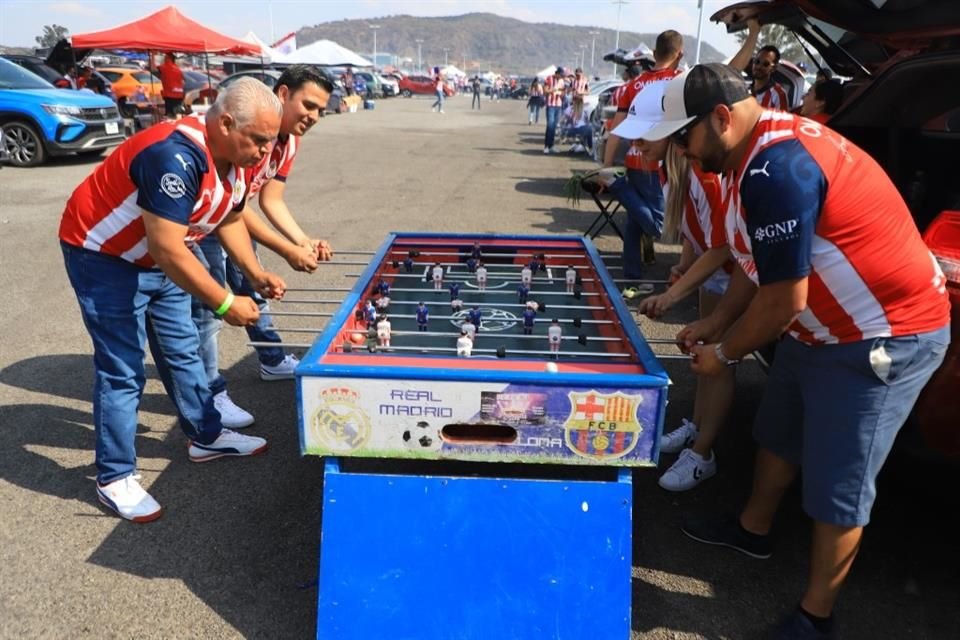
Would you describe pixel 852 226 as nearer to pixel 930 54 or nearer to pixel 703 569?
pixel 703 569

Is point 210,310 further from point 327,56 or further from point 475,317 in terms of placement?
point 327,56

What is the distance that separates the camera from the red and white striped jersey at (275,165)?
11.3ft

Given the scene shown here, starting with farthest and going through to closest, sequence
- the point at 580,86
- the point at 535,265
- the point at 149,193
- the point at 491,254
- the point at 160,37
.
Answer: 1. the point at 580,86
2. the point at 160,37
3. the point at 491,254
4. the point at 535,265
5. the point at 149,193

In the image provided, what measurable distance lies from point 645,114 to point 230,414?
2.71 meters

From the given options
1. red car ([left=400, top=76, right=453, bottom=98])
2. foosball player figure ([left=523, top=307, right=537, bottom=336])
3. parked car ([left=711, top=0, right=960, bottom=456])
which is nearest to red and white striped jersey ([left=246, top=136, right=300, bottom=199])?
foosball player figure ([left=523, top=307, right=537, bottom=336])

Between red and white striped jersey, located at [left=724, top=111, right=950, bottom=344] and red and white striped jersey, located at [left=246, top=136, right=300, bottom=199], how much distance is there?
2.30 m

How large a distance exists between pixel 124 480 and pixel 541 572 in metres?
1.92

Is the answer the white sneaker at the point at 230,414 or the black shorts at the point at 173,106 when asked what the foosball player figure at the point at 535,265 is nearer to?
the white sneaker at the point at 230,414

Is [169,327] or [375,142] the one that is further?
[375,142]

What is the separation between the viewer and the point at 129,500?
299 cm

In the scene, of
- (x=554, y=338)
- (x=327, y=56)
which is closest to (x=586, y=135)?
(x=554, y=338)

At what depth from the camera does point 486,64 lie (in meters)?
→ 184

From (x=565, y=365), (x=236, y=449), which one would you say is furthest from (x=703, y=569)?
(x=236, y=449)

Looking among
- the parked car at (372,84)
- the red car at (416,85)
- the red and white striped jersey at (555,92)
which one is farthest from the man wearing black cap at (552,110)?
the red car at (416,85)
